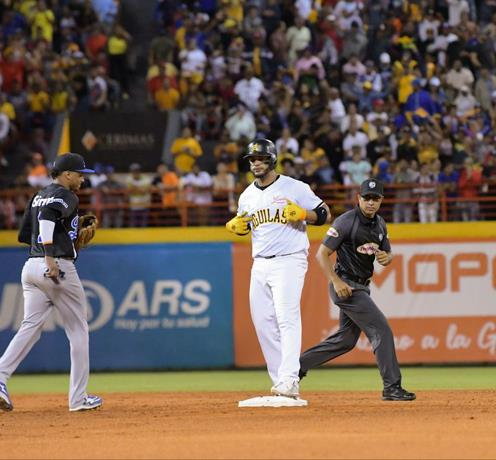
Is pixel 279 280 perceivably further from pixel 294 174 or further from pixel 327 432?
pixel 294 174

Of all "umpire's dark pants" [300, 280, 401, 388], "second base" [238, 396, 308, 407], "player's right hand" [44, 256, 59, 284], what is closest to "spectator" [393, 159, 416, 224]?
"umpire's dark pants" [300, 280, 401, 388]

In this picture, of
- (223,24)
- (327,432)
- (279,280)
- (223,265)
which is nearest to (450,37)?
(223,24)

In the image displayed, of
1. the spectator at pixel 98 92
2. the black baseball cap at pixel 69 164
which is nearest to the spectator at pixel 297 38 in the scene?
the spectator at pixel 98 92

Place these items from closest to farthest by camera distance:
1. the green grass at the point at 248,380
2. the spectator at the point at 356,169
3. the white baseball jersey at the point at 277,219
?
the white baseball jersey at the point at 277,219 < the green grass at the point at 248,380 < the spectator at the point at 356,169

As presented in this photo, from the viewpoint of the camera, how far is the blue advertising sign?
1739 cm

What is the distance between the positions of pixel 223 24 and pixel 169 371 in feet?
27.4

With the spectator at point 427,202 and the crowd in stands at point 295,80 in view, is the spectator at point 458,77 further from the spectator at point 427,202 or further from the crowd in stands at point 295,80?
the spectator at point 427,202

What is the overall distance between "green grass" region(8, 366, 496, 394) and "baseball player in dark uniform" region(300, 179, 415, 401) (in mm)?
2565

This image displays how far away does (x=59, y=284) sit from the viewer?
10.7 meters

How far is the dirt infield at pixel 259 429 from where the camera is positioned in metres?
8.09

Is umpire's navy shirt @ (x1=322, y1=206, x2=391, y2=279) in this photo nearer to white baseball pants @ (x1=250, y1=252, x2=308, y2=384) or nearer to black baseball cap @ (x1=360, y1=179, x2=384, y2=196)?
black baseball cap @ (x1=360, y1=179, x2=384, y2=196)

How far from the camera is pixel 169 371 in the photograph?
1747cm

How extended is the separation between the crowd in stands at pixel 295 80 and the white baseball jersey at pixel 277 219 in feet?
26.0

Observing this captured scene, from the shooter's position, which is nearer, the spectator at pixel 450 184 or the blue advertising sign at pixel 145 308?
the blue advertising sign at pixel 145 308
